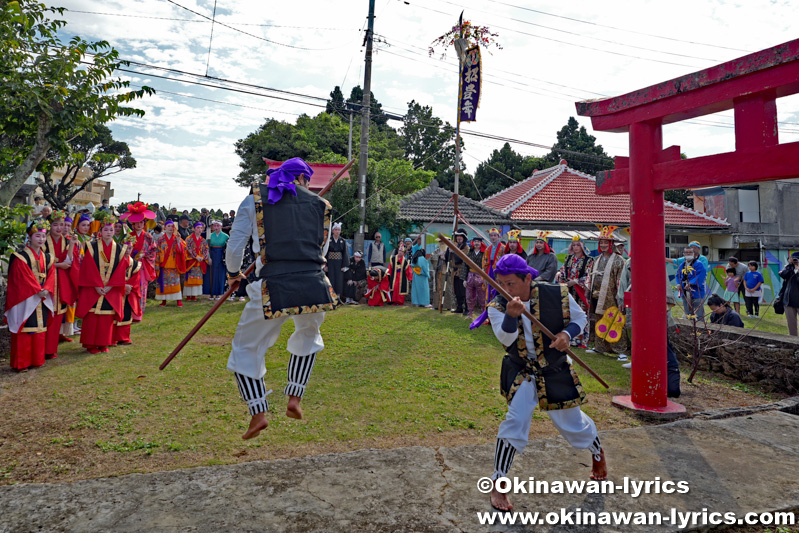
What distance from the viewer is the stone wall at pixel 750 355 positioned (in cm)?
648

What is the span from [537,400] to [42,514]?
10.2ft

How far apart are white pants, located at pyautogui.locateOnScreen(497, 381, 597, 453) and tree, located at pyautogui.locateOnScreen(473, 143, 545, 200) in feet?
98.7

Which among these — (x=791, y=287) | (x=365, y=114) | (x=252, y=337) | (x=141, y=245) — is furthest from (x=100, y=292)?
(x=791, y=287)

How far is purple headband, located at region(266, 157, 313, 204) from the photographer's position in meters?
3.39

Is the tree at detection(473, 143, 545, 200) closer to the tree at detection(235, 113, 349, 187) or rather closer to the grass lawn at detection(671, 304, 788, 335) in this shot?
the tree at detection(235, 113, 349, 187)

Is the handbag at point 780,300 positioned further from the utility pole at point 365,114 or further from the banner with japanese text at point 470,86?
the utility pole at point 365,114

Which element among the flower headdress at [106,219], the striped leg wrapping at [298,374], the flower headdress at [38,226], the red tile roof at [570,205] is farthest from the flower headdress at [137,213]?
the red tile roof at [570,205]

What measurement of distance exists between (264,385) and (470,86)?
12.3 metres

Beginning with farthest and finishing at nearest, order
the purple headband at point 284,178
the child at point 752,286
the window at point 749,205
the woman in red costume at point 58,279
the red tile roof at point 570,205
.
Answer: the window at point 749,205 < the red tile roof at point 570,205 < the child at point 752,286 < the woman in red costume at point 58,279 < the purple headband at point 284,178

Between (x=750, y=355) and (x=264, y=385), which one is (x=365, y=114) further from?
(x=264, y=385)

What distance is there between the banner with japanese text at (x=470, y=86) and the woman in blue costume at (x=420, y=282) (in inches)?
164

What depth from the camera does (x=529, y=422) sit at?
3154mm

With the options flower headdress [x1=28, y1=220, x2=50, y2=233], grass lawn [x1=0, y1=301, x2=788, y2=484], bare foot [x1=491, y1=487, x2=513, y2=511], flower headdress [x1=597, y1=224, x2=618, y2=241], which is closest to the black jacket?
grass lawn [x1=0, y1=301, x2=788, y2=484]

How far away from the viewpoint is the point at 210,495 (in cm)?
310
